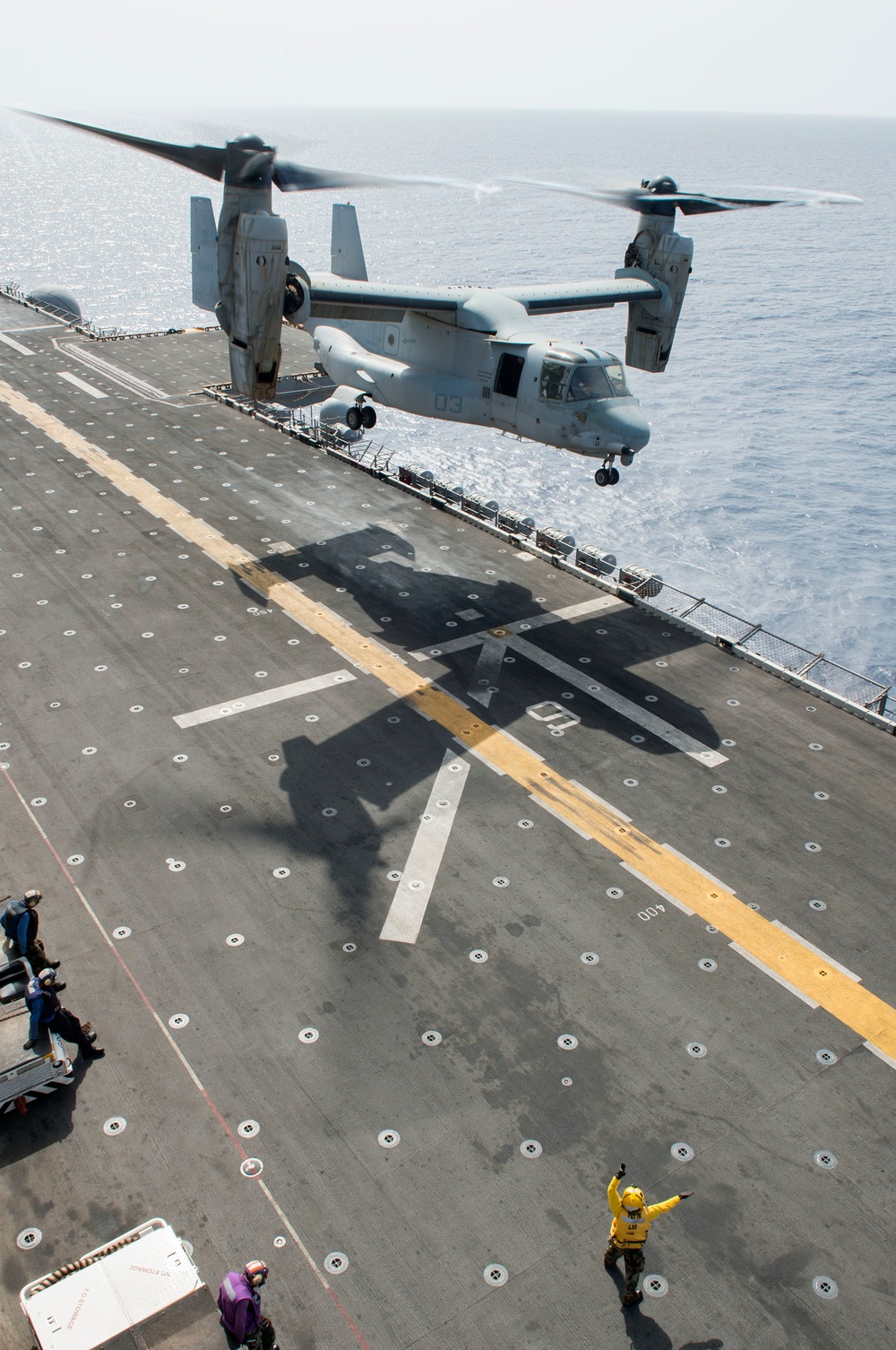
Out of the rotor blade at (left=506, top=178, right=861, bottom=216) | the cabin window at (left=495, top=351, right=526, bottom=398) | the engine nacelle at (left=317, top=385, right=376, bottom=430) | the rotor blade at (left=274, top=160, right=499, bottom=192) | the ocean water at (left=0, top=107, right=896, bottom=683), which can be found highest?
the rotor blade at (left=506, top=178, right=861, bottom=216)

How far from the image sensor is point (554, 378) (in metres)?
27.9

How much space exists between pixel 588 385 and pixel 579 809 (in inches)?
542

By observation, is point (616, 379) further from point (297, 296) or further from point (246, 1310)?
point (246, 1310)

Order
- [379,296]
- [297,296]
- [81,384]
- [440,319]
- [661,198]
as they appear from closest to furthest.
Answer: [297,296] < [379,296] < [440,319] < [661,198] < [81,384]

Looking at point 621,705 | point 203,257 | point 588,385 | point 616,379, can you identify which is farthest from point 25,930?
point 203,257

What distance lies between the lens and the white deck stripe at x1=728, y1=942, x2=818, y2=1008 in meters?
16.5

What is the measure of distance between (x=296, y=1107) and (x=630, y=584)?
866 inches

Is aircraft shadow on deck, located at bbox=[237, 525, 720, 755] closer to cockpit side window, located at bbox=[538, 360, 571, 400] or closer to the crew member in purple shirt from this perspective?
cockpit side window, located at bbox=[538, 360, 571, 400]

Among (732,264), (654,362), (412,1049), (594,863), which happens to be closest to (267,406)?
(654,362)

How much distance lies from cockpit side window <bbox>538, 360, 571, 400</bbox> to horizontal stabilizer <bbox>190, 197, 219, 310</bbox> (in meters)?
12.7

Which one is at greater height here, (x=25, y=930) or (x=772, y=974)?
(x=25, y=930)

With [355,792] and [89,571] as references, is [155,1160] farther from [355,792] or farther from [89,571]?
[89,571]

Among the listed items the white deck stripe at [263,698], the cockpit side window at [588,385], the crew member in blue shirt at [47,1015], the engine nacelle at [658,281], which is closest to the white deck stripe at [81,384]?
the engine nacelle at [658,281]

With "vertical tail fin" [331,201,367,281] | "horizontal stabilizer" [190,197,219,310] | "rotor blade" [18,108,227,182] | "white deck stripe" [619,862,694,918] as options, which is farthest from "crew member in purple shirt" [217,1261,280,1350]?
"vertical tail fin" [331,201,367,281]
